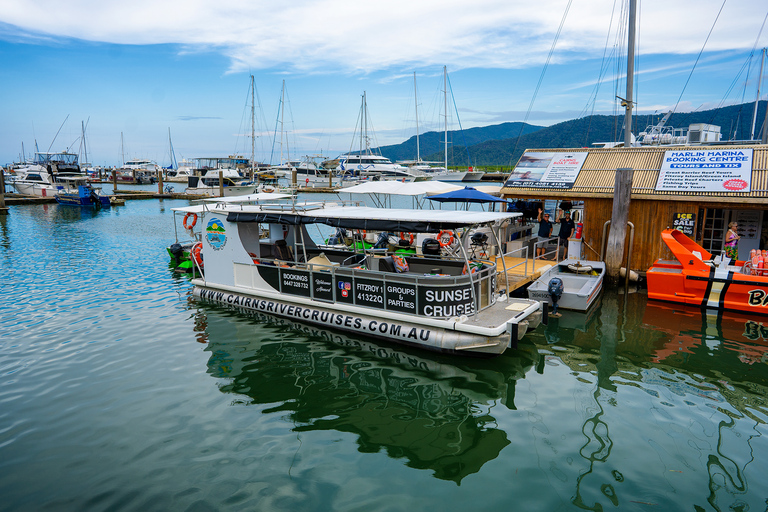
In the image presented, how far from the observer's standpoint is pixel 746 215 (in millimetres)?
17281

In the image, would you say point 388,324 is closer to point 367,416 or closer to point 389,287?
point 389,287

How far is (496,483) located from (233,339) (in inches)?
320

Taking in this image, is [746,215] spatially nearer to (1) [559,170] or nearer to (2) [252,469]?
(1) [559,170]

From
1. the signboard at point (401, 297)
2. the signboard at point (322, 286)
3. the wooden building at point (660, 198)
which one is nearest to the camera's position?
the signboard at point (401, 297)

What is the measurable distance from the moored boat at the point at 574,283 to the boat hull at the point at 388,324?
2.89 meters

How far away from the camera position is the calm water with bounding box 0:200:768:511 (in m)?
6.30

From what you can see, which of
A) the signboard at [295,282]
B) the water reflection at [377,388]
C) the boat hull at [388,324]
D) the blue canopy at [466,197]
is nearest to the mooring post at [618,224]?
the blue canopy at [466,197]

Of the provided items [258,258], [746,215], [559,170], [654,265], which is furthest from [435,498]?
[746,215]

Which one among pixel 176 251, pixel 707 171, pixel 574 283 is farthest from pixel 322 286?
pixel 707 171

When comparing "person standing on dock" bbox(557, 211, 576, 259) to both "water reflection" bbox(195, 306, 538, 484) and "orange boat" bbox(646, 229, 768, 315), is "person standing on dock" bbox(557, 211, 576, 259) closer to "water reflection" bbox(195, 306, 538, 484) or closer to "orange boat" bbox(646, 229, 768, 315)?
"orange boat" bbox(646, 229, 768, 315)

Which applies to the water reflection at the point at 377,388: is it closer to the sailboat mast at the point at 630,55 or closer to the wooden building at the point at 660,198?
the wooden building at the point at 660,198

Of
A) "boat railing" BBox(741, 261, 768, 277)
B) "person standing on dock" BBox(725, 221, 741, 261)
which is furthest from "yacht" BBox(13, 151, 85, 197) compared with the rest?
"boat railing" BBox(741, 261, 768, 277)

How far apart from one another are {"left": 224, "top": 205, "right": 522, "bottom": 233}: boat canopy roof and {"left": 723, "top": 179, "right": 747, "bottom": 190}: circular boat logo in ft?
32.2

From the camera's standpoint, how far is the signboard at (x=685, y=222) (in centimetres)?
1644
